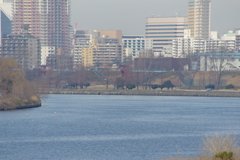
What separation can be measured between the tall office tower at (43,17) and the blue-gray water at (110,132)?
444 ft

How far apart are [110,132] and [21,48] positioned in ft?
333

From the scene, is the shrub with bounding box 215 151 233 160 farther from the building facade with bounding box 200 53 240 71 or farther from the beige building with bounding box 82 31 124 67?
the beige building with bounding box 82 31 124 67

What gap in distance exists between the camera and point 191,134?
36.9m

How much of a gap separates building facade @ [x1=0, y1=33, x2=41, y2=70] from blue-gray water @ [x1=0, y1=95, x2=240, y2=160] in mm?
79780

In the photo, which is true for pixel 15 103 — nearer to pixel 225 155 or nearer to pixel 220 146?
pixel 220 146

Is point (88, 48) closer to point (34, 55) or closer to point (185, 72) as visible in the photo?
point (34, 55)

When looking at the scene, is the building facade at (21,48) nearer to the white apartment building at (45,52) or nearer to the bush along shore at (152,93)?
the white apartment building at (45,52)

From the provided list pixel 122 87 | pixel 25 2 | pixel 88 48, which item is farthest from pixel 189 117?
pixel 25 2

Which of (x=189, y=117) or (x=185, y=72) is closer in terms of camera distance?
(x=189, y=117)

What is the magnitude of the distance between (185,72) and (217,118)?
180 ft

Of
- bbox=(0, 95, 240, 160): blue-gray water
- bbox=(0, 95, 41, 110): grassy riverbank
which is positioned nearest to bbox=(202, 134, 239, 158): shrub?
bbox=(0, 95, 240, 160): blue-gray water

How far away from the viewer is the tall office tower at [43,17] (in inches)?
7441

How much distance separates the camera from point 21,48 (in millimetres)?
134875

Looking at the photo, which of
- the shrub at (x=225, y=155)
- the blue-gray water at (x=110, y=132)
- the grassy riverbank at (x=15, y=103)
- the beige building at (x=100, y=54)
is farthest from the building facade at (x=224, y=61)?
the shrub at (x=225, y=155)
